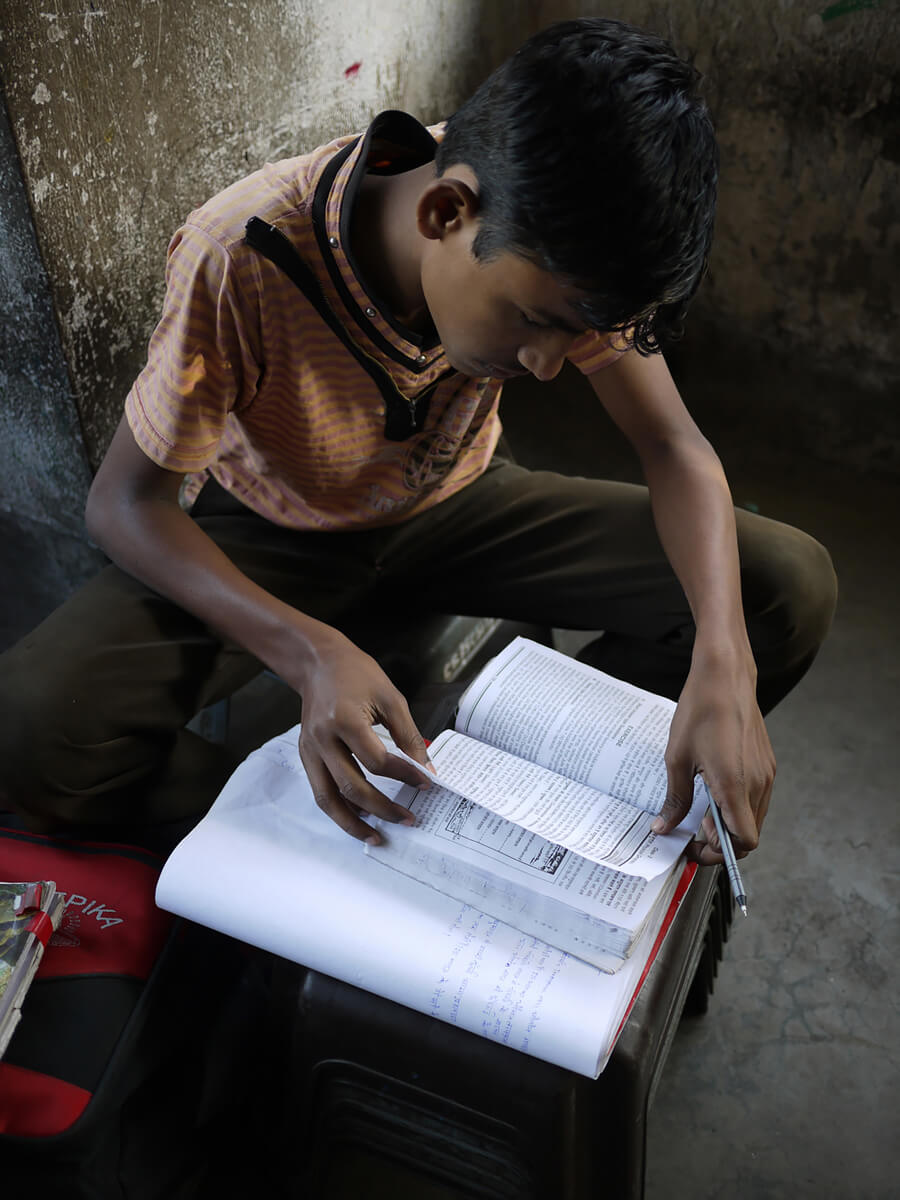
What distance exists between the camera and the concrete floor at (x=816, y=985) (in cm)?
125

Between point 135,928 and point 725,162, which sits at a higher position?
point 725,162

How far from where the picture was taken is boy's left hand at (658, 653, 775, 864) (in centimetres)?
95

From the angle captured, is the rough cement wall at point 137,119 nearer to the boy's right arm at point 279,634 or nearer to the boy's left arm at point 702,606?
the boy's right arm at point 279,634

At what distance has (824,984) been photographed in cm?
144

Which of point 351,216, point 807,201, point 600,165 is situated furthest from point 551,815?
point 807,201

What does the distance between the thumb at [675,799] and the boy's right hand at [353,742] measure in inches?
8.8

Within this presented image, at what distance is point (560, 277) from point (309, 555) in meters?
0.60

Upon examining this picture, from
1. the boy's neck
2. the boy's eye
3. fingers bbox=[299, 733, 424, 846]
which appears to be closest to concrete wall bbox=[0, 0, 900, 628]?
the boy's neck

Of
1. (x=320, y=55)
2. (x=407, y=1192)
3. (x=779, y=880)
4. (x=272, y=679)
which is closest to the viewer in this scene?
(x=407, y=1192)

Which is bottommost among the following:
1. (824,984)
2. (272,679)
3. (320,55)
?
(824,984)

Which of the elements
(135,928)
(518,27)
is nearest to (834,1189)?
(135,928)

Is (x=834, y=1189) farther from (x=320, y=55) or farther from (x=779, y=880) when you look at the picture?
(x=320, y=55)

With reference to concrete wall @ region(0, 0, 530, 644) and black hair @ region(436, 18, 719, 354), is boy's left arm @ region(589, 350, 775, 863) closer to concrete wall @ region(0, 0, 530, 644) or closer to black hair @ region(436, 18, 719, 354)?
black hair @ region(436, 18, 719, 354)

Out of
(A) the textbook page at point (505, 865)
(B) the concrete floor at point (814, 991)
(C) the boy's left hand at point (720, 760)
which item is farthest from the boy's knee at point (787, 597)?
(A) the textbook page at point (505, 865)
